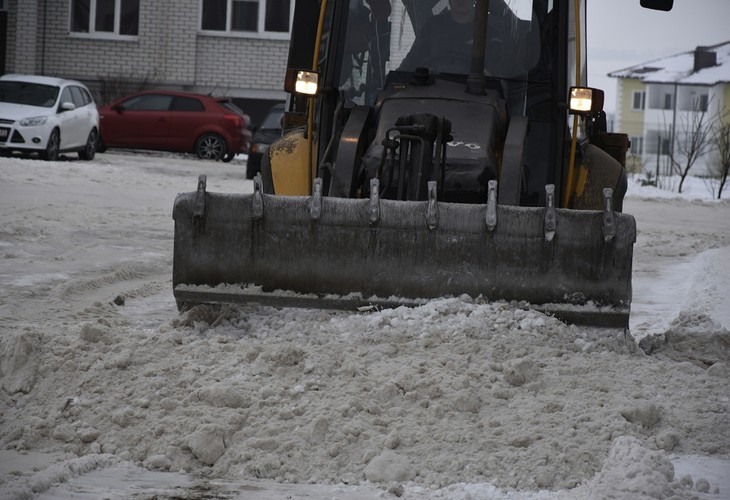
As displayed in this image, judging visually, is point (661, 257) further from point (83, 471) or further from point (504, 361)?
point (83, 471)

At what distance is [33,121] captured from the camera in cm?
1912

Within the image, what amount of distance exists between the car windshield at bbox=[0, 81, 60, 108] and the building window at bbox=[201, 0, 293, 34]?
10374 millimetres

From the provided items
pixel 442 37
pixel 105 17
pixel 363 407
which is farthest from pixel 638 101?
pixel 363 407

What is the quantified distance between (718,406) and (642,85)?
7102 cm

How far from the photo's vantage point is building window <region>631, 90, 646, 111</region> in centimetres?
7312

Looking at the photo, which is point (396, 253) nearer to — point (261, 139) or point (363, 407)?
point (363, 407)

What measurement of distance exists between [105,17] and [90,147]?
10197 millimetres

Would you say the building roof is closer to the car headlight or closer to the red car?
the red car

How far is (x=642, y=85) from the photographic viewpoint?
73.0 metres

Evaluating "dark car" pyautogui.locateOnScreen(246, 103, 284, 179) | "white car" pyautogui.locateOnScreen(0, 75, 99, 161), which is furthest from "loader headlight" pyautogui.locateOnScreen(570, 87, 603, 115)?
"white car" pyautogui.locateOnScreen(0, 75, 99, 161)

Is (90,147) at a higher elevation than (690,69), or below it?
below

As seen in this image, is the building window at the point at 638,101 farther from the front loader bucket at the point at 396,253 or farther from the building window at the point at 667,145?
the front loader bucket at the point at 396,253

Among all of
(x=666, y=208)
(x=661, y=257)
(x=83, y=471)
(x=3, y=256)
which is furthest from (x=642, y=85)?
(x=83, y=471)

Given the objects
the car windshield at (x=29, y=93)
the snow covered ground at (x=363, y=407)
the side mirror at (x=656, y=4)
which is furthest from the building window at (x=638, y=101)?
the side mirror at (x=656, y=4)
